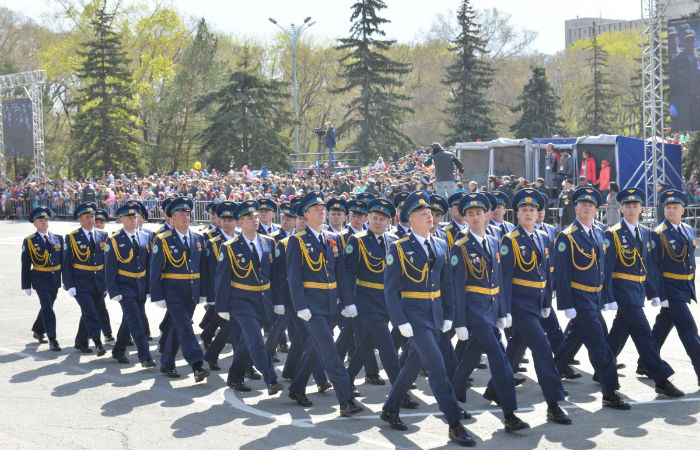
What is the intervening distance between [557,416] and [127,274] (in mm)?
5793

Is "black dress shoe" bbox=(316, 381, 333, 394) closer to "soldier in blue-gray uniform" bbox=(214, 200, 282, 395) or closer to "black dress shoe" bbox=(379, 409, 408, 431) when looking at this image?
"soldier in blue-gray uniform" bbox=(214, 200, 282, 395)

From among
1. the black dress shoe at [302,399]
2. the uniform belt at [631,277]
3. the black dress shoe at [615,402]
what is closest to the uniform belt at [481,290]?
the black dress shoe at [615,402]

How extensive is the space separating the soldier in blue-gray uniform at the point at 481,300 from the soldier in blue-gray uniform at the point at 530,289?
157 millimetres

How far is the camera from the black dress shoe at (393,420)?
7527mm

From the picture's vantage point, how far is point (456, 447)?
22.9 ft

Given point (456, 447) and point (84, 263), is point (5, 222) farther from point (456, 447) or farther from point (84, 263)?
→ point (456, 447)

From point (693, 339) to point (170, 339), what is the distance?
19.3 ft

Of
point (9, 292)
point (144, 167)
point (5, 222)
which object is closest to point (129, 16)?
point (144, 167)

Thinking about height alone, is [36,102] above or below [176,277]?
above

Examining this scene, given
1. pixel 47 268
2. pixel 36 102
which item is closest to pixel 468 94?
pixel 36 102

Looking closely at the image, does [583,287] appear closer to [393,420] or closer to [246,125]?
[393,420]

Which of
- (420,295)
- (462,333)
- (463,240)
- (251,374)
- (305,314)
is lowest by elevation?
(251,374)

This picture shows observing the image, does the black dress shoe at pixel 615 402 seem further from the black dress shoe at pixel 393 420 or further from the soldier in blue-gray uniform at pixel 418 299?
the black dress shoe at pixel 393 420

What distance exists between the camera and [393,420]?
24.8 feet
